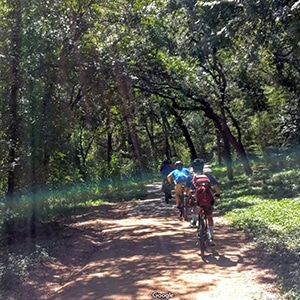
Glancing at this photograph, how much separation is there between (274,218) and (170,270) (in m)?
4.42

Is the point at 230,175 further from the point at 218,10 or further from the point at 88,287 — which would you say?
the point at 88,287

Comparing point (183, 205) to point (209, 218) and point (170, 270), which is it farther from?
point (170, 270)

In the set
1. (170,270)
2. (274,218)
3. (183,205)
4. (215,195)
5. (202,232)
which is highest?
(215,195)

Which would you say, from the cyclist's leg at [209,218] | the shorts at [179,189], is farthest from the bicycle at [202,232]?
the shorts at [179,189]

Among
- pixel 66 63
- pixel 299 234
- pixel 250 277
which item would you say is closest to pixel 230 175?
pixel 66 63

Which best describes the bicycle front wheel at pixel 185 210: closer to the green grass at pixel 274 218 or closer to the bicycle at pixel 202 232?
the green grass at pixel 274 218

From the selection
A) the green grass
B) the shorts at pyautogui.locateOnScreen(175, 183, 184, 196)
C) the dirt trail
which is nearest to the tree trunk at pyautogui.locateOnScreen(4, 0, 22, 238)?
the dirt trail

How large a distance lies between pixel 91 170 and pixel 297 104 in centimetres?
1257

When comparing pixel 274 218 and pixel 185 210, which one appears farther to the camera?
pixel 185 210

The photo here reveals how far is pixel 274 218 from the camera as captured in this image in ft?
36.9

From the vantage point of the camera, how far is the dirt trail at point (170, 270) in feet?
21.4

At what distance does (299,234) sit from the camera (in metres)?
8.97

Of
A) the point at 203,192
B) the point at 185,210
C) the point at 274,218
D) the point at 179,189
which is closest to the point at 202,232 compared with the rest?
the point at 203,192

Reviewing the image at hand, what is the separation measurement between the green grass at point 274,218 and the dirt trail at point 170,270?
25 centimetres
